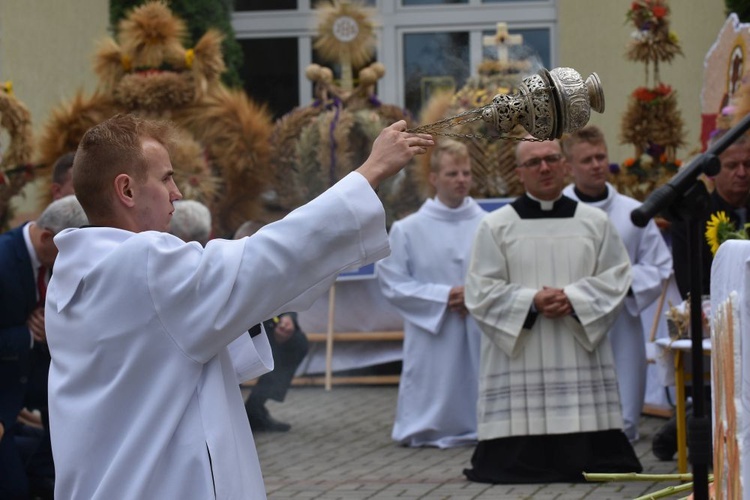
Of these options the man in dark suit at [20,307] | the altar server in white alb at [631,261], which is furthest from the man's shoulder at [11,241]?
the altar server in white alb at [631,261]

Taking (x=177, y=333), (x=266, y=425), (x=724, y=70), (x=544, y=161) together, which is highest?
(x=724, y=70)

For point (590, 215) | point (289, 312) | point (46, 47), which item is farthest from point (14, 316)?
point (46, 47)

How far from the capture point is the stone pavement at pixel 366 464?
7.04 metres

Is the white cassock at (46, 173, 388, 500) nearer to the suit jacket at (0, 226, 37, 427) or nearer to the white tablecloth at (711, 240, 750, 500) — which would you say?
the white tablecloth at (711, 240, 750, 500)

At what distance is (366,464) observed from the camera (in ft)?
27.1

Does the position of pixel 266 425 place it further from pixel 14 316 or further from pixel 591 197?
pixel 14 316

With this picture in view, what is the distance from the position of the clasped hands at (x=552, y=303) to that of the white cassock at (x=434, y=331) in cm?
167

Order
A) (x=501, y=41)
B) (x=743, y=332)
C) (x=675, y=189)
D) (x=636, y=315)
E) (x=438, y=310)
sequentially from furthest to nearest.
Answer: (x=501, y=41) < (x=438, y=310) < (x=636, y=315) < (x=675, y=189) < (x=743, y=332)

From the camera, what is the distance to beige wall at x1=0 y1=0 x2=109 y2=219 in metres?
13.6

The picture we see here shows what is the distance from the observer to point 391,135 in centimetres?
322

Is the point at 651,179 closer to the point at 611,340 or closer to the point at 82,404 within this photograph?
the point at 611,340

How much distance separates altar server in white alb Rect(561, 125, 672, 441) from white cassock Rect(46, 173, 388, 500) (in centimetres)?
544

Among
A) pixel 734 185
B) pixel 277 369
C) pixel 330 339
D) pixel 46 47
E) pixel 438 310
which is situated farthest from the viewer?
pixel 46 47

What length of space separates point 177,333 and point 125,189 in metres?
0.41
